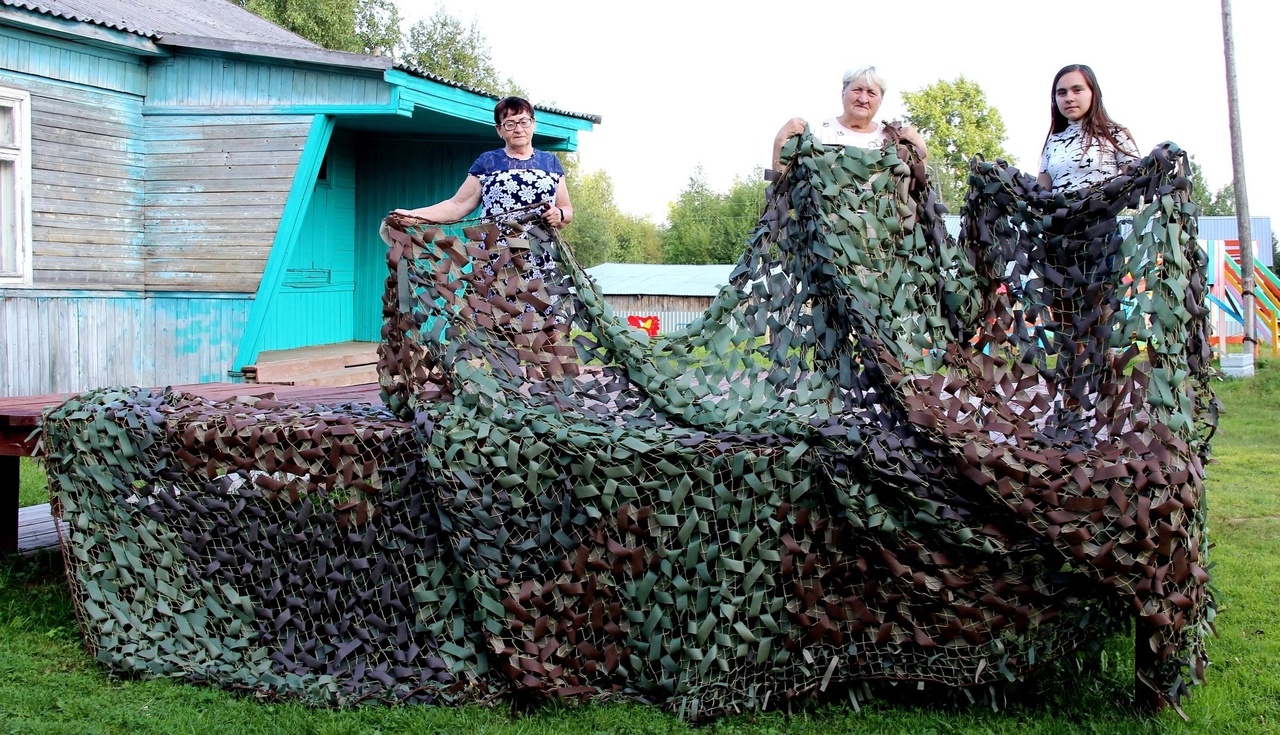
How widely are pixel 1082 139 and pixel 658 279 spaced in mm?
37587

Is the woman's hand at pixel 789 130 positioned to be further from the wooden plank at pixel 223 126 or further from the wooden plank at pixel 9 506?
the wooden plank at pixel 223 126

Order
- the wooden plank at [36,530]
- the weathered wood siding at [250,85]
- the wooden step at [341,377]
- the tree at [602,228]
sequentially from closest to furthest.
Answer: the wooden plank at [36,530] → the weathered wood siding at [250,85] → the wooden step at [341,377] → the tree at [602,228]

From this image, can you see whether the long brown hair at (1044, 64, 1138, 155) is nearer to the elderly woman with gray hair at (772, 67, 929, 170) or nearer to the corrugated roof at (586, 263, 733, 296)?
the elderly woman with gray hair at (772, 67, 929, 170)

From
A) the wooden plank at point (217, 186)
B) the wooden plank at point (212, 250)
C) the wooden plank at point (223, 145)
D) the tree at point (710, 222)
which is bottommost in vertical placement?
the wooden plank at point (212, 250)

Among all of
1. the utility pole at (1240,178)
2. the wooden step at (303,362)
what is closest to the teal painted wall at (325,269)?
the wooden step at (303,362)

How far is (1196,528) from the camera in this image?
339 cm

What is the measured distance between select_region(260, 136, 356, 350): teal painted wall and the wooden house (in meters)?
1.22

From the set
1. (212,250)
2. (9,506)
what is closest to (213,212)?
(212,250)

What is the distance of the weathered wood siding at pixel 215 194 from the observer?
8133 mm

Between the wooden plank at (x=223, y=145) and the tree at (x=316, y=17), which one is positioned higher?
the tree at (x=316, y=17)

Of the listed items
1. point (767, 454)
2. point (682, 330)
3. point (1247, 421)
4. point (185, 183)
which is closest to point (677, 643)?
point (767, 454)

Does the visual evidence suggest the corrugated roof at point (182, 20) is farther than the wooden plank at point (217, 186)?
No

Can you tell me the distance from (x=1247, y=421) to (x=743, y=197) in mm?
52058

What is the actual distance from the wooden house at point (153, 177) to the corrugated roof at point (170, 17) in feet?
0.11
